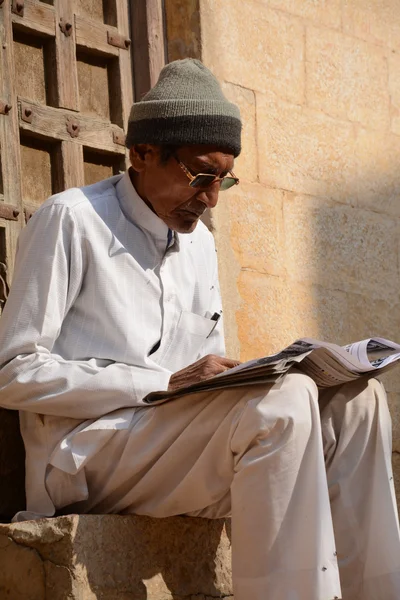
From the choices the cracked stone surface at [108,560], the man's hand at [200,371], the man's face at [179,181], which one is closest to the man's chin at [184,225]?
the man's face at [179,181]

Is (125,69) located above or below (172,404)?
above

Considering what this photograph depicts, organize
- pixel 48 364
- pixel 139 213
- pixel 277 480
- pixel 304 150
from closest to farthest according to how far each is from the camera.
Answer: pixel 277 480
pixel 48 364
pixel 139 213
pixel 304 150

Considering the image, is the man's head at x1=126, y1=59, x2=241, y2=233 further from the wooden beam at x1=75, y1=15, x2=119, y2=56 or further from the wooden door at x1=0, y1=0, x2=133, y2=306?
the wooden beam at x1=75, y1=15, x2=119, y2=56

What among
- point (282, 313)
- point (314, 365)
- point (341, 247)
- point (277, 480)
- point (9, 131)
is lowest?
point (277, 480)

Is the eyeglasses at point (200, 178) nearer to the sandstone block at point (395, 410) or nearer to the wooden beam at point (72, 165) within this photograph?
the wooden beam at point (72, 165)

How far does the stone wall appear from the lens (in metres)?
5.26

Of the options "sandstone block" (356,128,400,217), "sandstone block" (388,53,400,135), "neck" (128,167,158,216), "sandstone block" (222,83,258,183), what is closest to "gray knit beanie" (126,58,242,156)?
"neck" (128,167,158,216)

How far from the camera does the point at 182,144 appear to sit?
3.80m

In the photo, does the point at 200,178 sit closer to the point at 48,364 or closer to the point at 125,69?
the point at 48,364

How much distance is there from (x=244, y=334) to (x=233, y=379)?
78.7 inches

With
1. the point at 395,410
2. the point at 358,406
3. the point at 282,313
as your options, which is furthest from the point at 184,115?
the point at 395,410

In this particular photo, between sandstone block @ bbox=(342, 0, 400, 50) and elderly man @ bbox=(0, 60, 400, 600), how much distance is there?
6.98ft

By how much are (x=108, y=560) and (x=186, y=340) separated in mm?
817

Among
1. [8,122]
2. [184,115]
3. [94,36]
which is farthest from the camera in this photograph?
[94,36]
